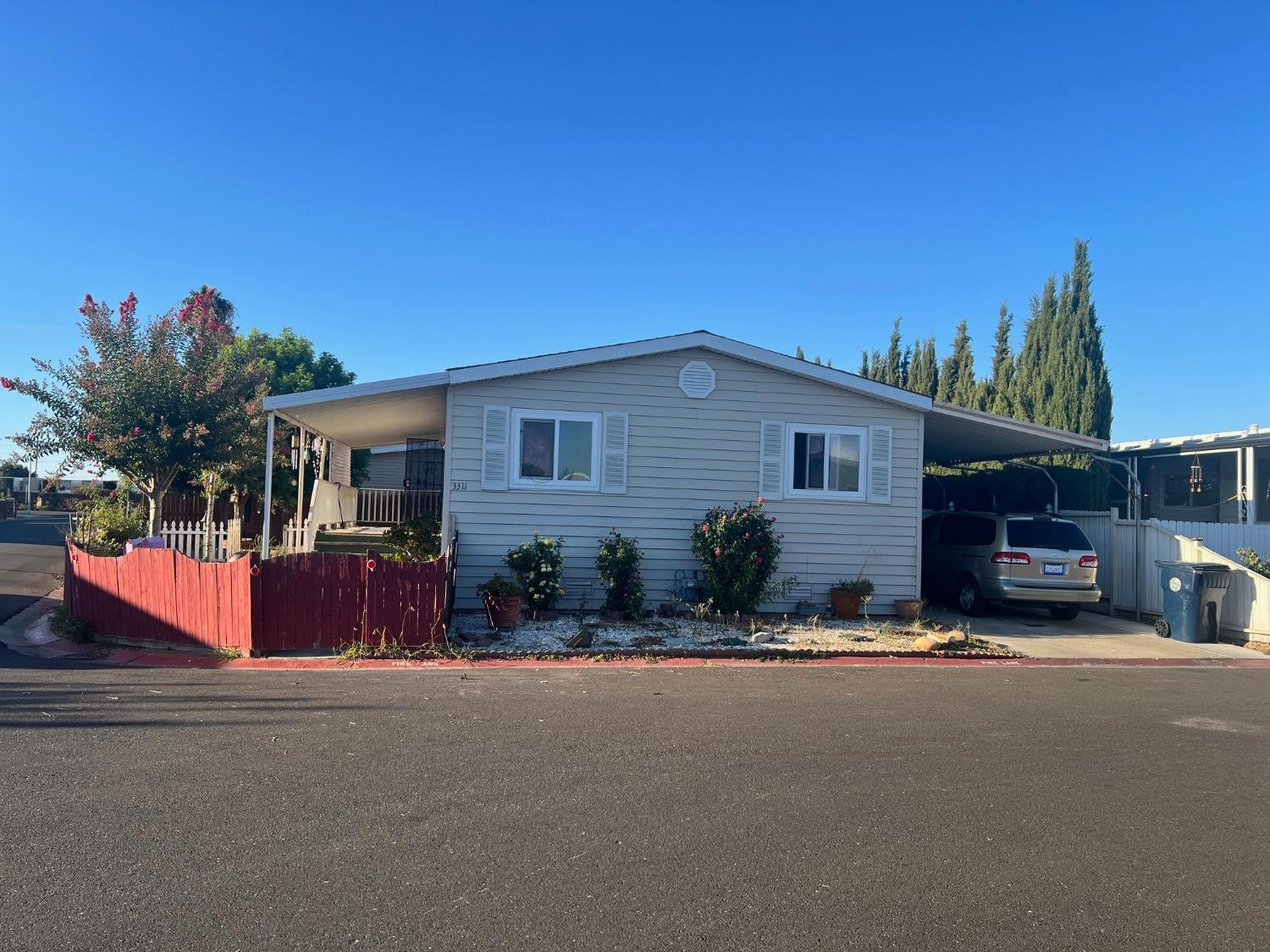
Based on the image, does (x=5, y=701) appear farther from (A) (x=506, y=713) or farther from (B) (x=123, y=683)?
(A) (x=506, y=713)

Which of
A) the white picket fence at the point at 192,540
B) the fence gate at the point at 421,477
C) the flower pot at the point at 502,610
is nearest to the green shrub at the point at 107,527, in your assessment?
the white picket fence at the point at 192,540

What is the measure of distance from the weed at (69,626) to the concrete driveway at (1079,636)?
436 inches

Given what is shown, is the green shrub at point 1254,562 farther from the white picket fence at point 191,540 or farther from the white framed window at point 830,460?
the white picket fence at point 191,540

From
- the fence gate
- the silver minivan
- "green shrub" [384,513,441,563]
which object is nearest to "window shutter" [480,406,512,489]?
"green shrub" [384,513,441,563]

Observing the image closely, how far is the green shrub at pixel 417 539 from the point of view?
13336 millimetres

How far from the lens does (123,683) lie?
7719 mm

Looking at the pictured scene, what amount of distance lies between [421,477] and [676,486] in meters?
12.0

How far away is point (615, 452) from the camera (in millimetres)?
12031

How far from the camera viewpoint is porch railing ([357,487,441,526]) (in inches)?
857

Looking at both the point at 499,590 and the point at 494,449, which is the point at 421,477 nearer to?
the point at 494,449

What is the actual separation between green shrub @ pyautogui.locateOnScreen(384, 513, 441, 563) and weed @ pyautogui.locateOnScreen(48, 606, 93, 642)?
13.2 feet

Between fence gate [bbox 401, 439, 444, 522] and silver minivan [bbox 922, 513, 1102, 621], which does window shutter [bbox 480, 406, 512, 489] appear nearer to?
silver minivan [bbox 922, 513, 1102, 621]

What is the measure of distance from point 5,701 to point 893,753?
6724mm

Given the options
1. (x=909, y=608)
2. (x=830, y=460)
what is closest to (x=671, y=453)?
(x=830, y=460)
